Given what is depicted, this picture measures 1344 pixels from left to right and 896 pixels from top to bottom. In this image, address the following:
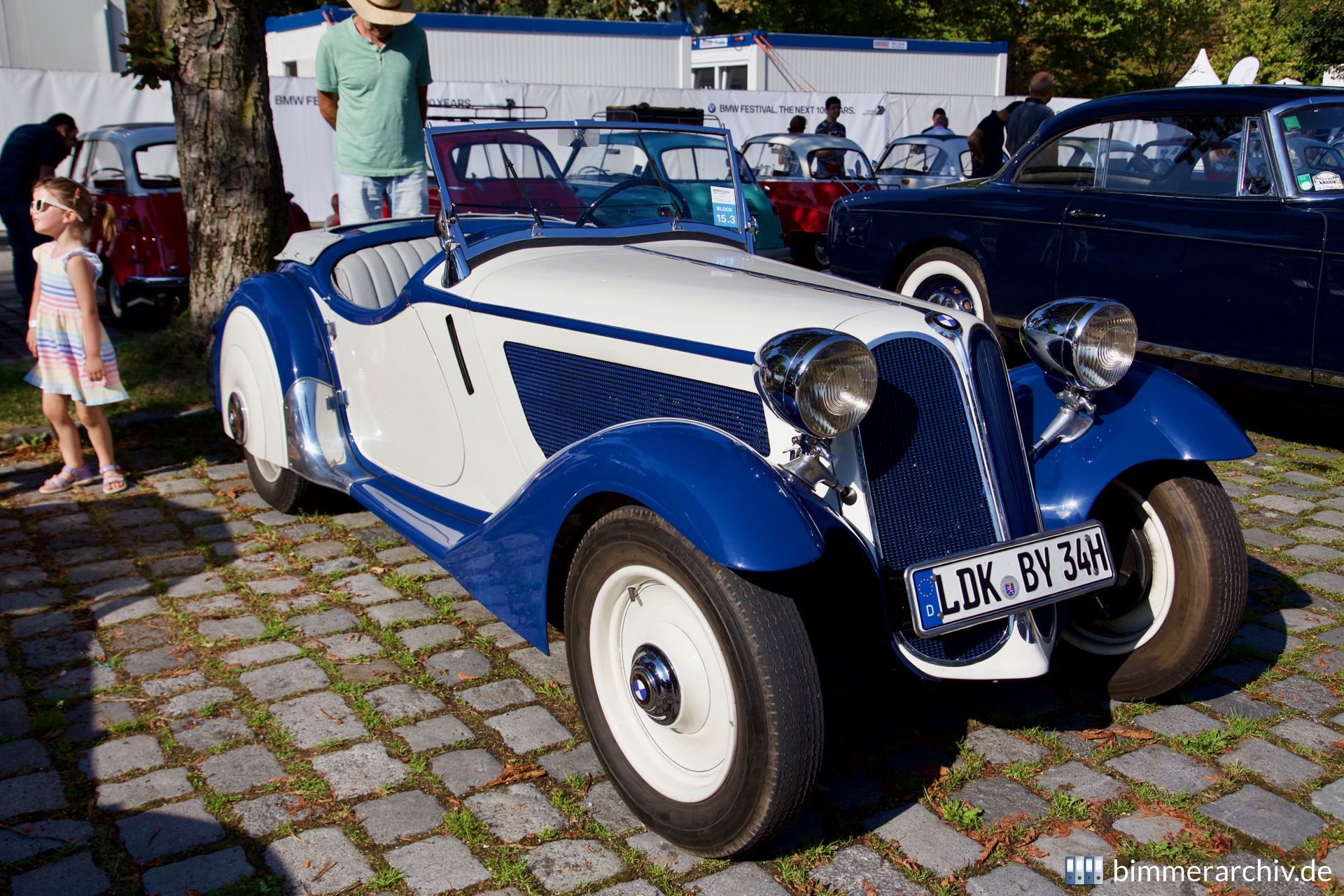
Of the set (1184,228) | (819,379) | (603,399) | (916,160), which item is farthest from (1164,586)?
(916,160)

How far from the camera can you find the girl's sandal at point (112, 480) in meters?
5.13

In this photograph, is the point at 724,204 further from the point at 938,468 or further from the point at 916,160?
the point at 916,160

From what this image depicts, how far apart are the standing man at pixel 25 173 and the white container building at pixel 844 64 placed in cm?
1502

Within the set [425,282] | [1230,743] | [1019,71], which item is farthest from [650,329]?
[1019,71]

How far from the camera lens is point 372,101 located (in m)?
5.76

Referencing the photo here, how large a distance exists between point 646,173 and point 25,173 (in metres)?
6.60

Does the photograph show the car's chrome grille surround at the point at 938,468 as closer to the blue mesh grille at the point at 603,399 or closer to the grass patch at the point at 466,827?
the blue mesh grille at the point at 603,399

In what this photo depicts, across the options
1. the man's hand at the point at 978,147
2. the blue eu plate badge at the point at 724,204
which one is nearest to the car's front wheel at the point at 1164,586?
the blue eu plate badge at the point at 724,204

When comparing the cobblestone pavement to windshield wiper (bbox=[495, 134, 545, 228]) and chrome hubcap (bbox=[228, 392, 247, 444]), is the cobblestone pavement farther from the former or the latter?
windshield wiper (bbox=[495, 134, 545, 228])

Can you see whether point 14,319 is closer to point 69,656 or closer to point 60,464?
point 60,464

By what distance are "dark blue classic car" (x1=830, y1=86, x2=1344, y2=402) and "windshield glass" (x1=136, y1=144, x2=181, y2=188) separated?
6200 mm

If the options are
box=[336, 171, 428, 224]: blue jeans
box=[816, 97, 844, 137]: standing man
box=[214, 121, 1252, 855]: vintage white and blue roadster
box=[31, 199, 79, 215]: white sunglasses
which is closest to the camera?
box=[214, 121, 1252, 855]: vintage white and blue roadster

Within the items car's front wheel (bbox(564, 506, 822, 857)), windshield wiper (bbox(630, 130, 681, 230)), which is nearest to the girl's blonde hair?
windshield wiper (bbox(630, 130, 681, 230))

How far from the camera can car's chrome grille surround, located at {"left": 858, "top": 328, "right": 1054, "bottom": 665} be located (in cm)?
266
